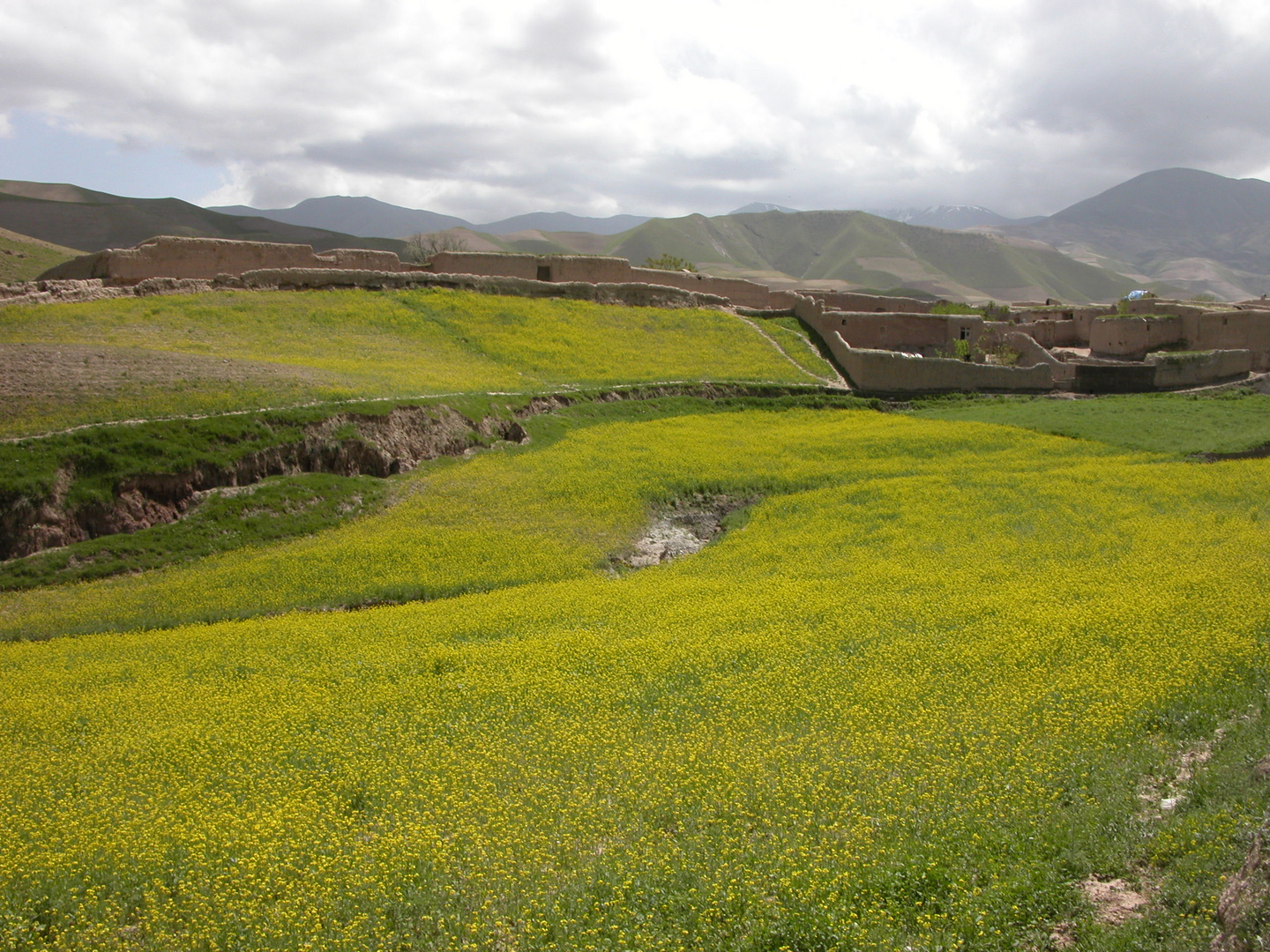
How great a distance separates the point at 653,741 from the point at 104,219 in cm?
15729

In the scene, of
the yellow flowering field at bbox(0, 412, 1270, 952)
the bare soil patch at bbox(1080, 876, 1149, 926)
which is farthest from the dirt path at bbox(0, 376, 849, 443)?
the bare soil patch at bbox(1080, 876, 1149, 926)

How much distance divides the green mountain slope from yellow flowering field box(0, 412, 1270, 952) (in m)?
112

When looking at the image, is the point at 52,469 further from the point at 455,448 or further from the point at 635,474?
the point at 635,474

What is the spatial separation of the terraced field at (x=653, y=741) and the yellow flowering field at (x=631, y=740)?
0.15 ft

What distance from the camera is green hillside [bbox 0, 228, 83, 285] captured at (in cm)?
5928

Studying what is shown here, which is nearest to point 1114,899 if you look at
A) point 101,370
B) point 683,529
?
point 683,529

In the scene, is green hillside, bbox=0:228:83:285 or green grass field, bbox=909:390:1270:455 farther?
green hillside, bbox=0:228:83:285

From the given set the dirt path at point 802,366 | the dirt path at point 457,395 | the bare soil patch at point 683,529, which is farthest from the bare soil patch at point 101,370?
the dirt path at point 802,366

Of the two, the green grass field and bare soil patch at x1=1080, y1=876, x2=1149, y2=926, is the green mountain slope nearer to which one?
the green grass field

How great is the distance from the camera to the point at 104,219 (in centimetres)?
13662

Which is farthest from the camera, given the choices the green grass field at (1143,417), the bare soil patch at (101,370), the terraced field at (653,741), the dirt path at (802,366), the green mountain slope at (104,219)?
the green mountain slope at (104,219)

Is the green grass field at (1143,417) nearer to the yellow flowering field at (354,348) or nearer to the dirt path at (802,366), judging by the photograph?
the dirt path at (802,366)

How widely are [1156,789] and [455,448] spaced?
67.6 feet

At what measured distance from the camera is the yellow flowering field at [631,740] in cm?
731
